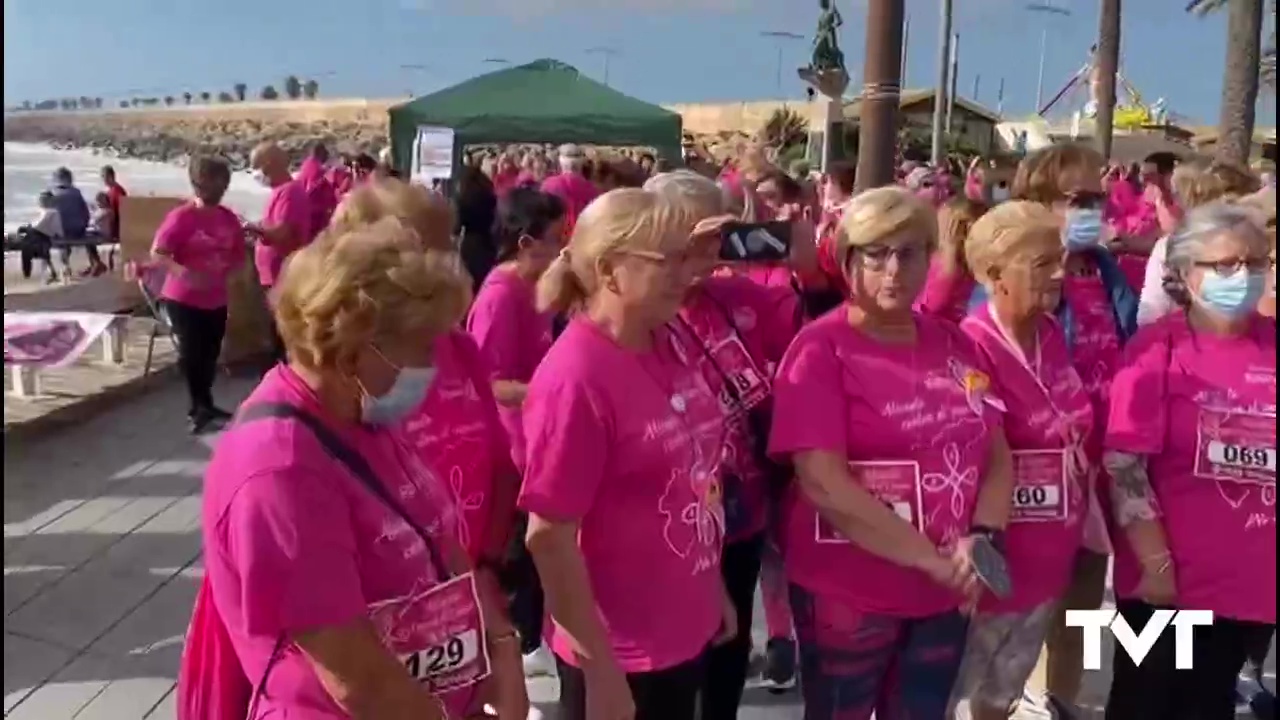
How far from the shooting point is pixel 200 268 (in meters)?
7.64

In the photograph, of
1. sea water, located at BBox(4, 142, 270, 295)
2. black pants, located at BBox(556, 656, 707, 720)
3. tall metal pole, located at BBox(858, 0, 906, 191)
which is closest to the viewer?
black pants, located at BBox(556, 656, 707, 720)

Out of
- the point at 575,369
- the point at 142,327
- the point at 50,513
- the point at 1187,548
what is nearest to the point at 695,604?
the point at 575,369

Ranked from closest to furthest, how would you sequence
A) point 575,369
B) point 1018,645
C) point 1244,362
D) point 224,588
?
point 224,588 < point 575,369 < point 1244,362 < point 1018,645

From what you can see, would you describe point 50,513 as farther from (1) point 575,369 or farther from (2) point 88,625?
(1) point 575,369

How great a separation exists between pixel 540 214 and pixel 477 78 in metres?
11.2

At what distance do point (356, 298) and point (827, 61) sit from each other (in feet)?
23.6

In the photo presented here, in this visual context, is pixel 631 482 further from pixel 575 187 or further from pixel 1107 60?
pixel 1107 60

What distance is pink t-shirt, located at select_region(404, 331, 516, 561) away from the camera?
2854 mm

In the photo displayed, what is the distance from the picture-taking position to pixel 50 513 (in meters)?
6.02

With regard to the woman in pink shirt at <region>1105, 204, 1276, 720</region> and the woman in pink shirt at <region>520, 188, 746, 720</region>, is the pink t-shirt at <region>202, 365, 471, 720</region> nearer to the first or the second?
the woman in pink shirt at <region>520, 188, 746, 720</region>

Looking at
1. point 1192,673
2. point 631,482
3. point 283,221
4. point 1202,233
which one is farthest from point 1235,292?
point 283,221

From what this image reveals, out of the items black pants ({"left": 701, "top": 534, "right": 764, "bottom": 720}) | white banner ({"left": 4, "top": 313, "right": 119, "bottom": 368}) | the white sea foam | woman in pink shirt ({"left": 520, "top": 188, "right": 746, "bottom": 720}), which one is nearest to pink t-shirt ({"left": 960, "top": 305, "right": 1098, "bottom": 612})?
black pants ({"left": 701, "top": 534, "right": 764, "bottom": 720})

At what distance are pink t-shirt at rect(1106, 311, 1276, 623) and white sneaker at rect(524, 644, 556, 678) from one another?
2037mm

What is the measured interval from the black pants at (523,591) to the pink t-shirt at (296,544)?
1566 millimetres
